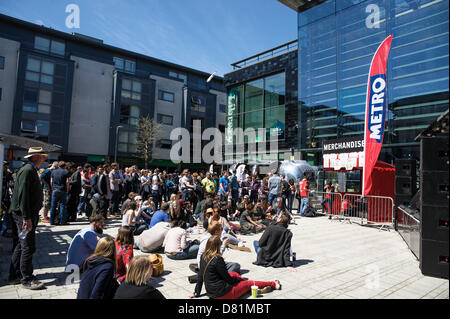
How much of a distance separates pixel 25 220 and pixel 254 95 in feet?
93.5

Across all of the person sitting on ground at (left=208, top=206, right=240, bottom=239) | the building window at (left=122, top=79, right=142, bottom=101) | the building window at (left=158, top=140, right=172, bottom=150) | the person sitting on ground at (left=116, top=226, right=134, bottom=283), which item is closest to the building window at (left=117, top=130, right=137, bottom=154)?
the building window at (left=158, top=140, right=172, bottom=150)

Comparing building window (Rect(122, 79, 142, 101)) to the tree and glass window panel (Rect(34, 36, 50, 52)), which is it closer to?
the tree

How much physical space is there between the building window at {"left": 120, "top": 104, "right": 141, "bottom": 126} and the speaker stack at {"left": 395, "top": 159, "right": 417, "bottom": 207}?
3411 cm

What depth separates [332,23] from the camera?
22406 mm

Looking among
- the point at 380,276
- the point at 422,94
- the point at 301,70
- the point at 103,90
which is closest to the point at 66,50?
the point at 103,90

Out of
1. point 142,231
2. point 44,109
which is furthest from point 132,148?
point 142,231

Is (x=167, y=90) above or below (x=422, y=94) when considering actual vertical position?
above

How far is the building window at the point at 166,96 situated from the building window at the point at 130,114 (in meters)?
4.52

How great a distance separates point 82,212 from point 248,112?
22760mm

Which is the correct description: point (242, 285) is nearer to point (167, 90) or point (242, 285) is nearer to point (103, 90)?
point (103, 90)

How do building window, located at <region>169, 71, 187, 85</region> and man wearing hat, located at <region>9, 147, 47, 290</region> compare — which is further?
building window, located at <region>169, 71, 187, 85</region>

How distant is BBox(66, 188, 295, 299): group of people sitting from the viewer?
2785mm

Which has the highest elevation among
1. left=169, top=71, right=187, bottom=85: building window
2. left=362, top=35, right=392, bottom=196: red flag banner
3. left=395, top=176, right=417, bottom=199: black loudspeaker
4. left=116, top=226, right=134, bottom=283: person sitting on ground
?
left=169, top=71, right=187, bottom=85: building window

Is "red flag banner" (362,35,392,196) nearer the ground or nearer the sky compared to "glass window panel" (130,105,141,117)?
nearer the ground
